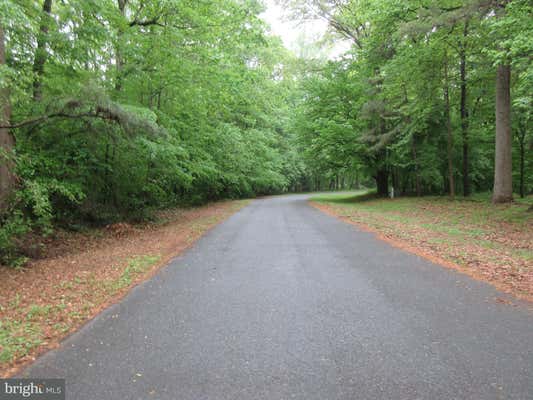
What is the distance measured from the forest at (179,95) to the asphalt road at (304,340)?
4331 millimetres

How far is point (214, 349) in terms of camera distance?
3.24 metres

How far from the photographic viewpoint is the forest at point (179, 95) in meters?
7.44

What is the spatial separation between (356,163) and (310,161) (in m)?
4.15

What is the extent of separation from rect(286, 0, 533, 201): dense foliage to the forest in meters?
0.10

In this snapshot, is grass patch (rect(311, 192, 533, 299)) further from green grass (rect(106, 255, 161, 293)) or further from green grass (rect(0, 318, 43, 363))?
green grass (rect(0, 318, 43, 363))

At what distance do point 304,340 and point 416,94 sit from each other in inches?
637

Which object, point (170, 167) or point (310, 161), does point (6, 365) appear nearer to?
point (170, 167)

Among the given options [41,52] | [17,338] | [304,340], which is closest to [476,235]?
[304,340]

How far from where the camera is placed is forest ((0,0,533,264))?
24.4 ft

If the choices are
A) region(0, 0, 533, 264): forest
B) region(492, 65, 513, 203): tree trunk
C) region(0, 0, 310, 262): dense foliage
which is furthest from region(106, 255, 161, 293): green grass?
region(492, 65, 513, 203): tree trunk

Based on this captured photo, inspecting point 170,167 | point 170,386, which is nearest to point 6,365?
point 170,386

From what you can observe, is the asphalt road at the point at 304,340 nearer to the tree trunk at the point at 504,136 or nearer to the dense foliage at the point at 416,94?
the dense foliage at the point at 416,94

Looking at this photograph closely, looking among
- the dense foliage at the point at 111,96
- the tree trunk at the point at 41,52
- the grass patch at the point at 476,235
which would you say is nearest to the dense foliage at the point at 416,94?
the grass patch at the point at 476,235

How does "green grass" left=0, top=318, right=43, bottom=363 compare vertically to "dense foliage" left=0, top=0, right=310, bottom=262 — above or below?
below
